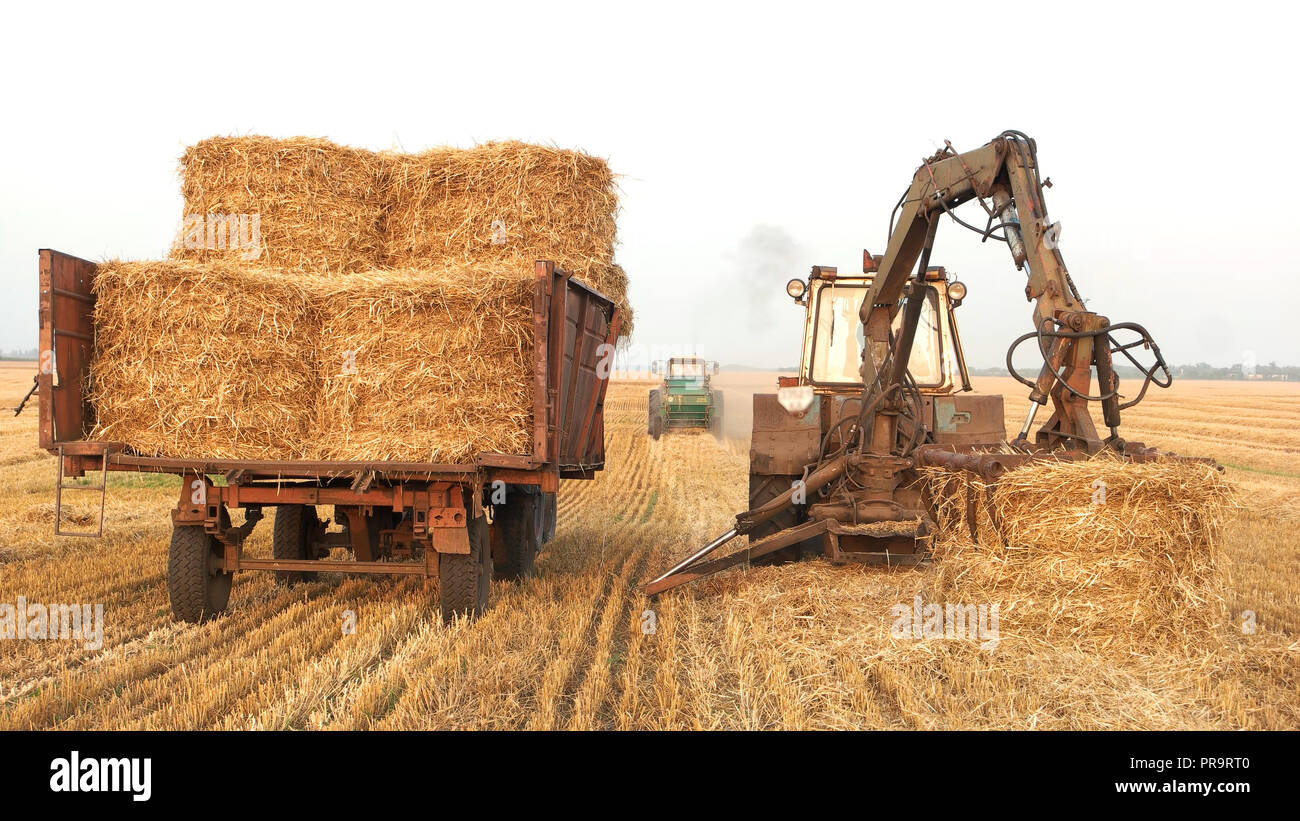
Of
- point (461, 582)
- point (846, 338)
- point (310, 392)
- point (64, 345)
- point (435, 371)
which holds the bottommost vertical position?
point (461, 582)

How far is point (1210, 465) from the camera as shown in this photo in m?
4.25

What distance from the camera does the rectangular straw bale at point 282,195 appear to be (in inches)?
249

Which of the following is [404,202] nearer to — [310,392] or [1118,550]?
[310,392]

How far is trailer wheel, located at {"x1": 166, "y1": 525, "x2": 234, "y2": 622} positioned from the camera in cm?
562

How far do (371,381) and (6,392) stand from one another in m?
30.7

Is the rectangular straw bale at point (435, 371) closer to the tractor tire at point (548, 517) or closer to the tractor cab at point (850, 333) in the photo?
the tractor tire at point (548, 517)

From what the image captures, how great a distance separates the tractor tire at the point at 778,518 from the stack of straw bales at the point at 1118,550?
2554 millimetres

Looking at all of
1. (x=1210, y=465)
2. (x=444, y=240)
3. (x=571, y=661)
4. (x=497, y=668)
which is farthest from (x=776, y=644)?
(x=444, y=240)

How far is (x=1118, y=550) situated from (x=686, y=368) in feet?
73.6

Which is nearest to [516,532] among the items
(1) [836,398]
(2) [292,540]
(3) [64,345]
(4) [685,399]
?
(2) [292,540]

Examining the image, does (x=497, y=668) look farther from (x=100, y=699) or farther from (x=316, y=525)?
(x=316, y=525)

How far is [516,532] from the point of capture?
273 inches

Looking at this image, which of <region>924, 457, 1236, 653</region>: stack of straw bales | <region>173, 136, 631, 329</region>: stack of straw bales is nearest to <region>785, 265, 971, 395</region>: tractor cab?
<region>173, 136, 631, 329</region>: stack of straw bales

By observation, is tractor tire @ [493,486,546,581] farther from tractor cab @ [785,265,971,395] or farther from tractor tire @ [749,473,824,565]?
tractor cab @ [785,265,971,395]
